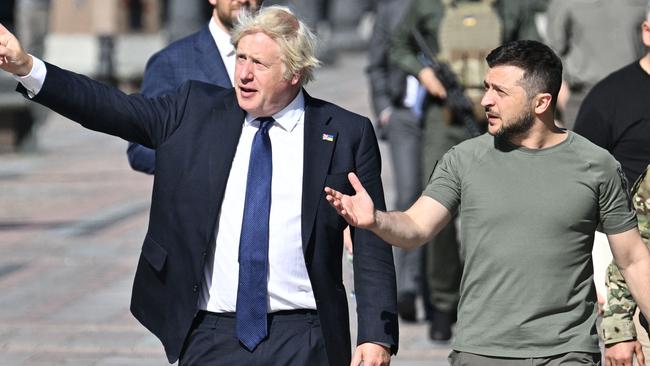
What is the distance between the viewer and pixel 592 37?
1020cm

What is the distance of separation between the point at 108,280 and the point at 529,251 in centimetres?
714

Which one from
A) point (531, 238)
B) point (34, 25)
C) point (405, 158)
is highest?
point (531, 238)

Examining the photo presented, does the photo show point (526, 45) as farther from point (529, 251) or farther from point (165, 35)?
point (165, 35)

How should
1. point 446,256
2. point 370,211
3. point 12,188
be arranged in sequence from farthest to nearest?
point 12,188, point 446,256, point 370,211

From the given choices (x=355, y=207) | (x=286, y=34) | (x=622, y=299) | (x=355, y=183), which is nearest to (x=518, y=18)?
(x=622, y=299)

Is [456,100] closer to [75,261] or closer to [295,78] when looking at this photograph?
[295,78]

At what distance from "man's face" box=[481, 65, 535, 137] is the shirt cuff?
56.6 inches

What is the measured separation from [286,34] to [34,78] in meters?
0.88

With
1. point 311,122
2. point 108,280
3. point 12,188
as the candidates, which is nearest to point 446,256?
point 108,280

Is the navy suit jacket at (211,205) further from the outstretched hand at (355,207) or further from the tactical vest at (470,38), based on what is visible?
the tactical vest at (470,38)

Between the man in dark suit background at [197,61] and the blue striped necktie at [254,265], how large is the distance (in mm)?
1349

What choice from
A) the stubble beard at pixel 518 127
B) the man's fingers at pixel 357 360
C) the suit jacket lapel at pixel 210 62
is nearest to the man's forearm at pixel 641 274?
the stubble beard at pixel 518 127

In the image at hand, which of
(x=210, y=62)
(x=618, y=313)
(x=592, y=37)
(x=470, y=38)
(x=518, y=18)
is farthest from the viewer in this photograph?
(x=592, y=37)

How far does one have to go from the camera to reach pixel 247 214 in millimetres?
5395
